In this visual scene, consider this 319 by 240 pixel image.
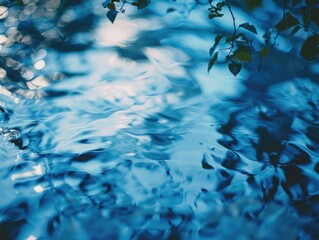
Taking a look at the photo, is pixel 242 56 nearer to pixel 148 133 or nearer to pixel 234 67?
pixel 234 67

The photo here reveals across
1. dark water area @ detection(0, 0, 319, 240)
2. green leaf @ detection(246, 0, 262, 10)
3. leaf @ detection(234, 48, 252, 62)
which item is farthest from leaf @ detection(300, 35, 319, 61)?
dark water area @ detection(0, 0, 319, 240)

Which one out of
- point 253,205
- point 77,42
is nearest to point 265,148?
point 253,205

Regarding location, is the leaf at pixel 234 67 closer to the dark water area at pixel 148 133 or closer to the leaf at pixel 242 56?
the leaf at pixel 242 56

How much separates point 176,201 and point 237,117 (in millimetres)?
868

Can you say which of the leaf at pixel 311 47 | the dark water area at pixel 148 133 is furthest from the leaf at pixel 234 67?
the dark water area at pixel 148 133

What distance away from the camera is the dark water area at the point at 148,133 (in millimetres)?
1578

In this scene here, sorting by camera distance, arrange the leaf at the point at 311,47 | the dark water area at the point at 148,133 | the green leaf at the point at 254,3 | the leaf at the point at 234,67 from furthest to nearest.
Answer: the dark water area at the point at 148,133
the leaf at the point at 234,67
the leaf at the point at 311,47
the green leaf at the point at 254,3

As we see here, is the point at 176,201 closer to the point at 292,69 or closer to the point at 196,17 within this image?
the point at 292,69

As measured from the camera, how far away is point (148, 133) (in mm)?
2047

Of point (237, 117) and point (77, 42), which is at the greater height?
point (237, 117)

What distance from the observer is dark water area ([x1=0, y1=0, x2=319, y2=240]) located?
5.18ft

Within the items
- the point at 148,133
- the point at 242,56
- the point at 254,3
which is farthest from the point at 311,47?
the point at 148,133

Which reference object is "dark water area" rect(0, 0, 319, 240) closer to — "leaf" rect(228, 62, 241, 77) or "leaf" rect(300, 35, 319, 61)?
"leaf" rect(228, 62, 241, 77)

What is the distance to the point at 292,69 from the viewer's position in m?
2.55
